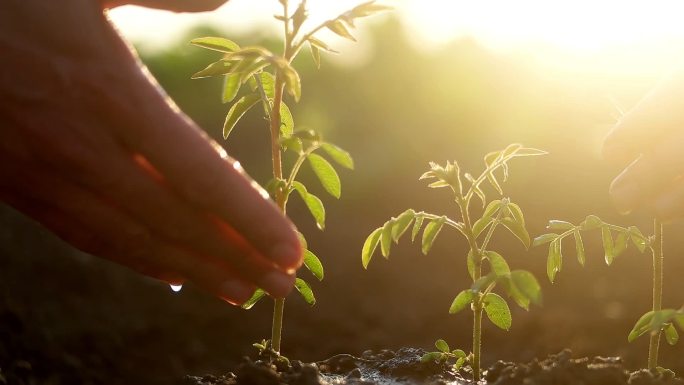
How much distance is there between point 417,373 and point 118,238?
4.10ft

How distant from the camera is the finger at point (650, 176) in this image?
2027 mm

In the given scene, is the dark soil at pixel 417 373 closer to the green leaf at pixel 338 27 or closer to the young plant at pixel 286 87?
the young plant at pixel 286 87

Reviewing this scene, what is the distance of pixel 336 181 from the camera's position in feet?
6.58

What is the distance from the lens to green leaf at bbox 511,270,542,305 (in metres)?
1.69

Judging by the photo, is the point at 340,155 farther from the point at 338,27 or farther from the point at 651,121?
the point at 651,121

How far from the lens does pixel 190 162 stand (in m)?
1.45

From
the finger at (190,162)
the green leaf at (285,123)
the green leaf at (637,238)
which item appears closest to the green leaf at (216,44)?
the green leaf at (285,123)

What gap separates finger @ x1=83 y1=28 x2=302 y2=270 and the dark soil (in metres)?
0.68

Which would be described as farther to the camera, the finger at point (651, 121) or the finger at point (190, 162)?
the finger at point (651, 121)

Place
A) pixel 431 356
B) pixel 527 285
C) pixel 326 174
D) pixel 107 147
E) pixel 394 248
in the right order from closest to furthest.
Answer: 1. pixel 107 147
2. pixel 527 285
3. pixel 326 174
4. pixel 431 356
5. pixel 394 248

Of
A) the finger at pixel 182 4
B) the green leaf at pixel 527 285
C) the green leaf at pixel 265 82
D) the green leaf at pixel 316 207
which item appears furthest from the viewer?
the green leaf at pixel 265 82

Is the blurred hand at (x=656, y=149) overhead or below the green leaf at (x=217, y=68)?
below

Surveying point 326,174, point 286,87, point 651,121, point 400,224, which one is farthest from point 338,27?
point 651,121

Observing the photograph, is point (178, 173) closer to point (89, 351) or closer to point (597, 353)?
point (89, 351)
